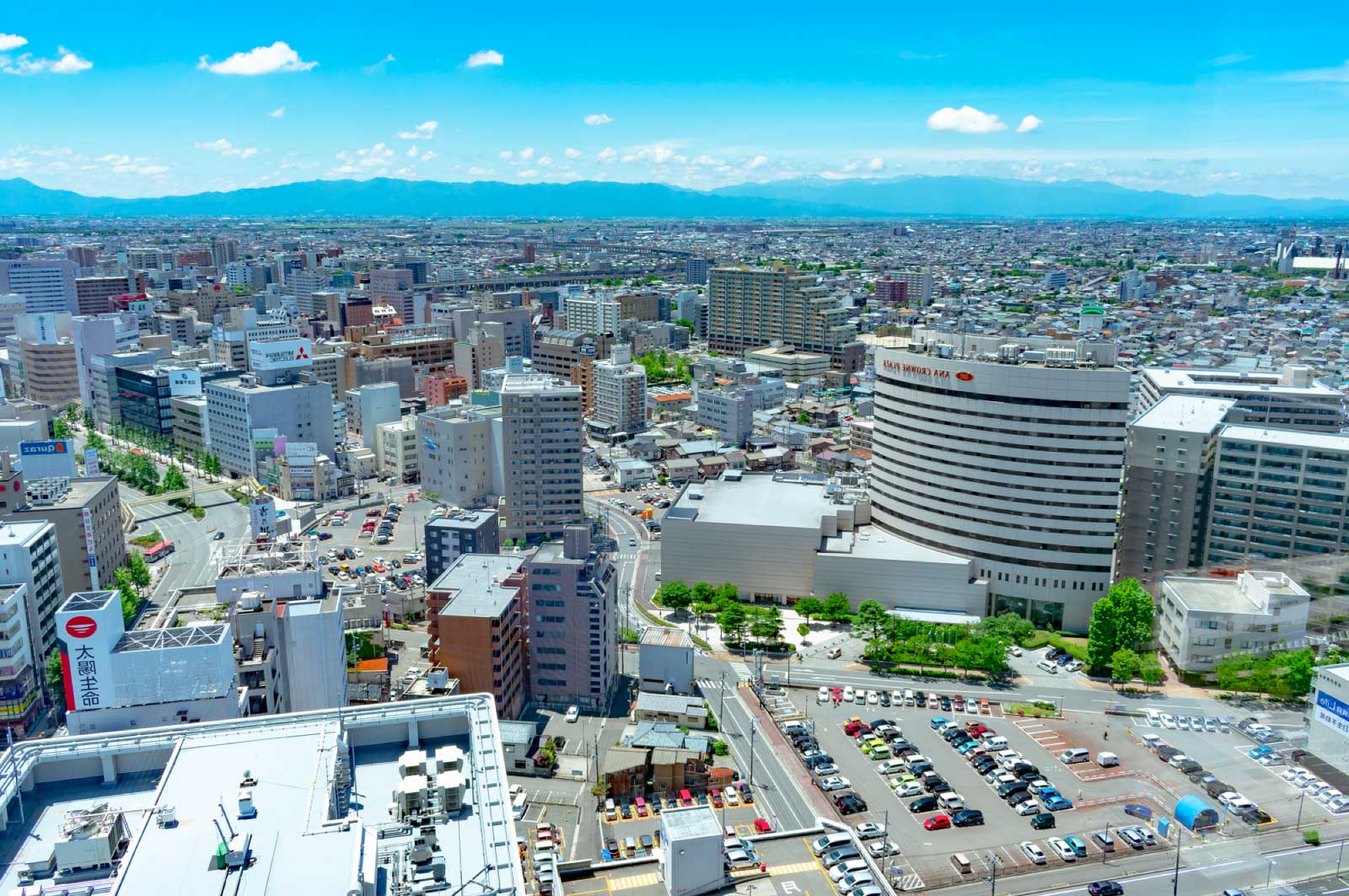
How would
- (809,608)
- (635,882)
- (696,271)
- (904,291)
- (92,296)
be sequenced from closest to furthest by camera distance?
(635,882), (809,608), (92,296), (904,291), (696,271)

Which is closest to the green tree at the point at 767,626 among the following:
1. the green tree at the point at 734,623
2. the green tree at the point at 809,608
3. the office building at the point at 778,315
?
the green tree at the point at 734,623

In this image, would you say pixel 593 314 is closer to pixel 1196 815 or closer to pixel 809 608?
pixel 809 608

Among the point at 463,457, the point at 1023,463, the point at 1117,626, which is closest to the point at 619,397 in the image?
the point at 463,457

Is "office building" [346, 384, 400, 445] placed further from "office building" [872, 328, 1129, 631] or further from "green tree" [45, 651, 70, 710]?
"office building" [872, 328, 1129, 631]

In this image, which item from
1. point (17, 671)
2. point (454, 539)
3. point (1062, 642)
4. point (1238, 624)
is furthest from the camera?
point (454, 539)

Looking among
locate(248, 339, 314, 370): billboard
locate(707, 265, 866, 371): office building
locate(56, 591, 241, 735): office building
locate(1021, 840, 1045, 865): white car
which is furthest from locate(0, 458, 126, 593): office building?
locate(707, 265, 866, 371): office building

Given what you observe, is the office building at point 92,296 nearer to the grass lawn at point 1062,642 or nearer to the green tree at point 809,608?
the green tree at point 809,608
